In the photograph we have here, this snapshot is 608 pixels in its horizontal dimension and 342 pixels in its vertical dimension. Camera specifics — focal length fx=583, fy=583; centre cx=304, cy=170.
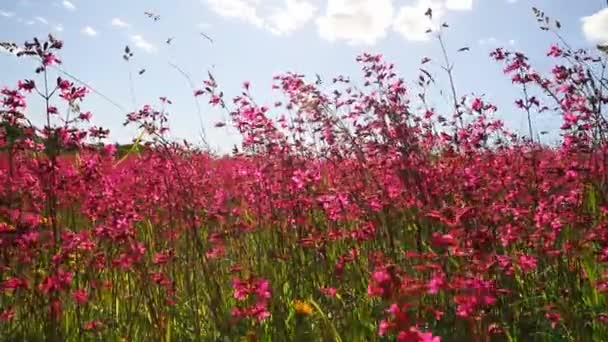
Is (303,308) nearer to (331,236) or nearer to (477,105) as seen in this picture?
(331,236)

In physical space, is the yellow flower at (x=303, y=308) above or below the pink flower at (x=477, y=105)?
below

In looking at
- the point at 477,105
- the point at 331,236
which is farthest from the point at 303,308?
the point at 477,105

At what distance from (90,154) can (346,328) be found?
6.35 feet

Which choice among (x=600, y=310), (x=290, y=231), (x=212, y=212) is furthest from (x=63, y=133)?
(x=600, y=310)

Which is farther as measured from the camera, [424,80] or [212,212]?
[424,80]

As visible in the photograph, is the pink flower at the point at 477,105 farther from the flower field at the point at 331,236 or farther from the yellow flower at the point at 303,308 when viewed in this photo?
the yellow flower at the point at 303,308

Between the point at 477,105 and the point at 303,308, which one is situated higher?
the point at 477,105

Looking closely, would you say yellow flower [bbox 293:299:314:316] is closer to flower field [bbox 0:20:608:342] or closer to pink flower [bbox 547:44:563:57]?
flower field [bbox 0:20:608:342]

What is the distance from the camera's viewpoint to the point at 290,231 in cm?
391

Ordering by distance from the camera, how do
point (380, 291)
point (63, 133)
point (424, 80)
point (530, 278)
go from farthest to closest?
point (424, 80) < point (530, 278) < point (63, 133) < point (380, 291)

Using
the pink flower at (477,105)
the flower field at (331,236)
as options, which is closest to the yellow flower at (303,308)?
the flower field at (331,236)

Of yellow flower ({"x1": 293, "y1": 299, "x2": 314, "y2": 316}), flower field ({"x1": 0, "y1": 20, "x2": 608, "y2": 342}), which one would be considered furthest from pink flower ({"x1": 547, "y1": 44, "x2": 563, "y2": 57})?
yellow flower ({"x1": 293, "y1": 299, "x2": 314, "y2": 316})

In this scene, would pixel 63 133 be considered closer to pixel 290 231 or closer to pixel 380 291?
pixel 290 231

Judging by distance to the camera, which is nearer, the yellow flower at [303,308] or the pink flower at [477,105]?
the yellow flower at [303,308]
